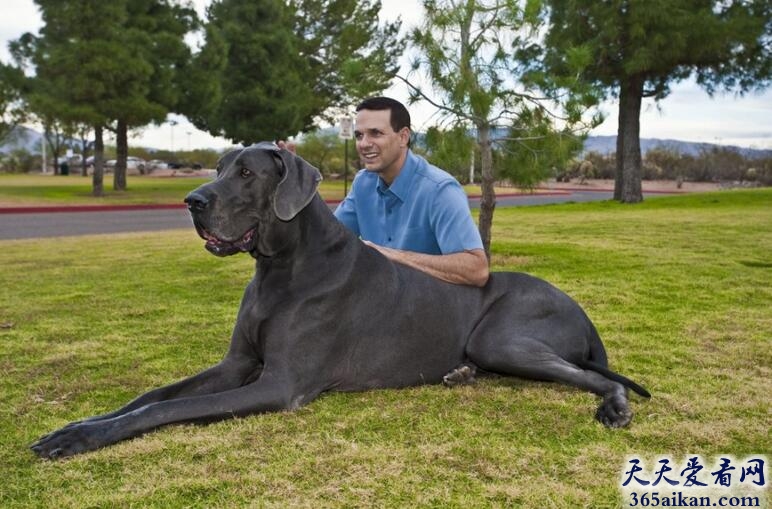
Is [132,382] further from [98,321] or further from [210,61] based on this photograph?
[210,61]

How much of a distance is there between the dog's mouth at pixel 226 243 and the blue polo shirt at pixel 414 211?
1.08 meters

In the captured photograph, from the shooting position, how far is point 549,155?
843cm

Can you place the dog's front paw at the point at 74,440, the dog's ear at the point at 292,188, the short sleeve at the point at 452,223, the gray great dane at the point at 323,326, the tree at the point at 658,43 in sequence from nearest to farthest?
the dog's front paw at the point at 74,440
the gray great dane at the point at 323,326
the dog's ear at the point at 292,188
the short sleeve at the point at 452,223
the tree at the point at 658,43

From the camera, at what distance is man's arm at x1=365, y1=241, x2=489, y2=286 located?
154 inches

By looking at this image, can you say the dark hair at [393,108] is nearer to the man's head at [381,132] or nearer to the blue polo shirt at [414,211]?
the man's head at [381,132]

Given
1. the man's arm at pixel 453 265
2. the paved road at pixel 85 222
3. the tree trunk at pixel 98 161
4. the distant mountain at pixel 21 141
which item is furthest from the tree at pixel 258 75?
the man's arm at pixel 453 265

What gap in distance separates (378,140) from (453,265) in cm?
91

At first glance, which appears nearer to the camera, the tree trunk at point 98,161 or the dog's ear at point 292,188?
the dog's ear at point 292,188

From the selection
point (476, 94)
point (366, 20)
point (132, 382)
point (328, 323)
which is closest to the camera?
point (328, 323)

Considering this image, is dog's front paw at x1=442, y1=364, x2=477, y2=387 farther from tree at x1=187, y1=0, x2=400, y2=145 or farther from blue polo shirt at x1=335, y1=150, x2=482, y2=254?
tree at x1=187, y1=0, x2=400, y2=145

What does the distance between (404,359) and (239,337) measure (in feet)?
2.78

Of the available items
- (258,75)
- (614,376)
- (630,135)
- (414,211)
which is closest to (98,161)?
(258,75)

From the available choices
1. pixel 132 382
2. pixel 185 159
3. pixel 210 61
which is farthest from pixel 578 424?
pixel 185 159

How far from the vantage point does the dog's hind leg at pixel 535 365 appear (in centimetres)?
360
